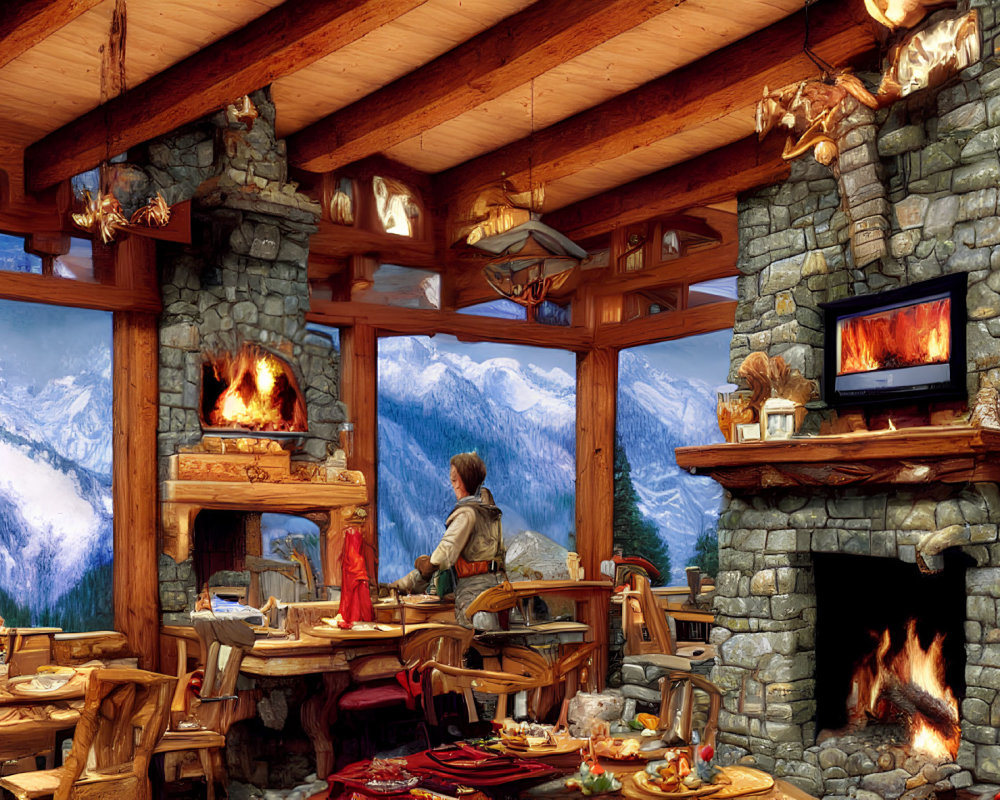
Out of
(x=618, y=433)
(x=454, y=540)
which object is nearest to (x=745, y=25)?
(x=454, y=540)

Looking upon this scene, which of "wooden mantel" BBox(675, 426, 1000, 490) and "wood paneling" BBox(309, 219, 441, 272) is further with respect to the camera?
"wood paneling" BBox(309, 219, 441, 272)

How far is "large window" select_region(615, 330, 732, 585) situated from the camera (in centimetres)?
1163

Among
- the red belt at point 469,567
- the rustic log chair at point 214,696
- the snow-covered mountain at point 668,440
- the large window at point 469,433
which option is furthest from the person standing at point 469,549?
the snow-covered mountain at point 668,440

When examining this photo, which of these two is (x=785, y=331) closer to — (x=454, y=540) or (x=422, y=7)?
(x=454, y=540)

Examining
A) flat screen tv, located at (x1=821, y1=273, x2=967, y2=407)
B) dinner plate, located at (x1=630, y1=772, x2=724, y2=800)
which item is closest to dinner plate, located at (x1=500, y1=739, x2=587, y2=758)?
dinner plate, located at (x1=630, y1=772, x2=724, y2=800)

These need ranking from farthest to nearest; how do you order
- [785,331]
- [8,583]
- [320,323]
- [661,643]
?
1. [320,323]
2. [661,643]
3. [8,583]
4. [785,331]

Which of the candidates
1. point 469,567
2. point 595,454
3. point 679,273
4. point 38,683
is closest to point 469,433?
point 595,454

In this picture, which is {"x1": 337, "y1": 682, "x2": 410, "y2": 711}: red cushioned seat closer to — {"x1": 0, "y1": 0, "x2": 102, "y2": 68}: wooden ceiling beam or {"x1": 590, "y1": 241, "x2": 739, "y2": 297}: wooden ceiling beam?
{"x1": 0, "y1": 0, "x2": 102, "y2": 68}: wooden ceiling beam

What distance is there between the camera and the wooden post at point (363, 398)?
9.88m

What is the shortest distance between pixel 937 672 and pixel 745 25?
14.9 feet

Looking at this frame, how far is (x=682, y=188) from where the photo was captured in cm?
970

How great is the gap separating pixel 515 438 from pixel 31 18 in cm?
767

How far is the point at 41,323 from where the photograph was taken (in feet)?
27.7

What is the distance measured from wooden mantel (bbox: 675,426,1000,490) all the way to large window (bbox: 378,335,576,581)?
470 cm
